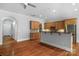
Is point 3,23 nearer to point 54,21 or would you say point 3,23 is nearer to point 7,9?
point 7,9

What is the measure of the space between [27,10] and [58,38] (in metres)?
2.14

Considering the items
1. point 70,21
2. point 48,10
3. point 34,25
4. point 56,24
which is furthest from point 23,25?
point 70,21

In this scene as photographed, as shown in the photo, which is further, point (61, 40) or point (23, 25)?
point (61, 40)

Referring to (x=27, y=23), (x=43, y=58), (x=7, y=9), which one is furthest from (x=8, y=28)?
(x=43, y=58)

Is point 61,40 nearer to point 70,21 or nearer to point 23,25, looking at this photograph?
point 70,21

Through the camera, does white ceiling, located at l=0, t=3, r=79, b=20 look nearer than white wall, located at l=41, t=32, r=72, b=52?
Yes

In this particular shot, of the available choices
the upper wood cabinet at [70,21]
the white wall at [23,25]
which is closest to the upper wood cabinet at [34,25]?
the white wall at [23,25]

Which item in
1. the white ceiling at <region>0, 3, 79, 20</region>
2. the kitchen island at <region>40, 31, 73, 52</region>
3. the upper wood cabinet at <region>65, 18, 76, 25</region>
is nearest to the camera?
the upper wood cabinet at <region>65, 18, 76, 25</region>

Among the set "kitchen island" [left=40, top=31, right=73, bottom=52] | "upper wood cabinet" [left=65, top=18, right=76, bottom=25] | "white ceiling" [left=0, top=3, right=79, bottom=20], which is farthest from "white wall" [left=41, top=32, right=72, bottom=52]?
"upper wood cabinet" [left=65, top=18, right=76, bottom=25]

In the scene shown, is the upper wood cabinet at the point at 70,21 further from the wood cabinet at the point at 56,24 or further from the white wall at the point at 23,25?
the white wall at the point at 23,25

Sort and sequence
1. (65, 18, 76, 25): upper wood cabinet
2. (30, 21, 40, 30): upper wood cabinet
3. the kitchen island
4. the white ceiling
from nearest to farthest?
1. (65, 18, 76, 25): upper wood cabinet
2. the white ceiling
3. (30, 21, 40, 30): upper wood cabinet
4. the kitchen island

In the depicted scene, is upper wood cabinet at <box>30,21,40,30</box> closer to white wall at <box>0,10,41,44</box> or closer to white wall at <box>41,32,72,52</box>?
white wall at <box>0,10,41,44</box>

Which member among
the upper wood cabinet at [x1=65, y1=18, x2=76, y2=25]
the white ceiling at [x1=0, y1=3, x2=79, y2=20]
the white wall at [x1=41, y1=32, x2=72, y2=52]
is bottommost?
the white wall at [x1=41, y1=32, x2=72, y2=52]

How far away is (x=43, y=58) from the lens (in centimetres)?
189
